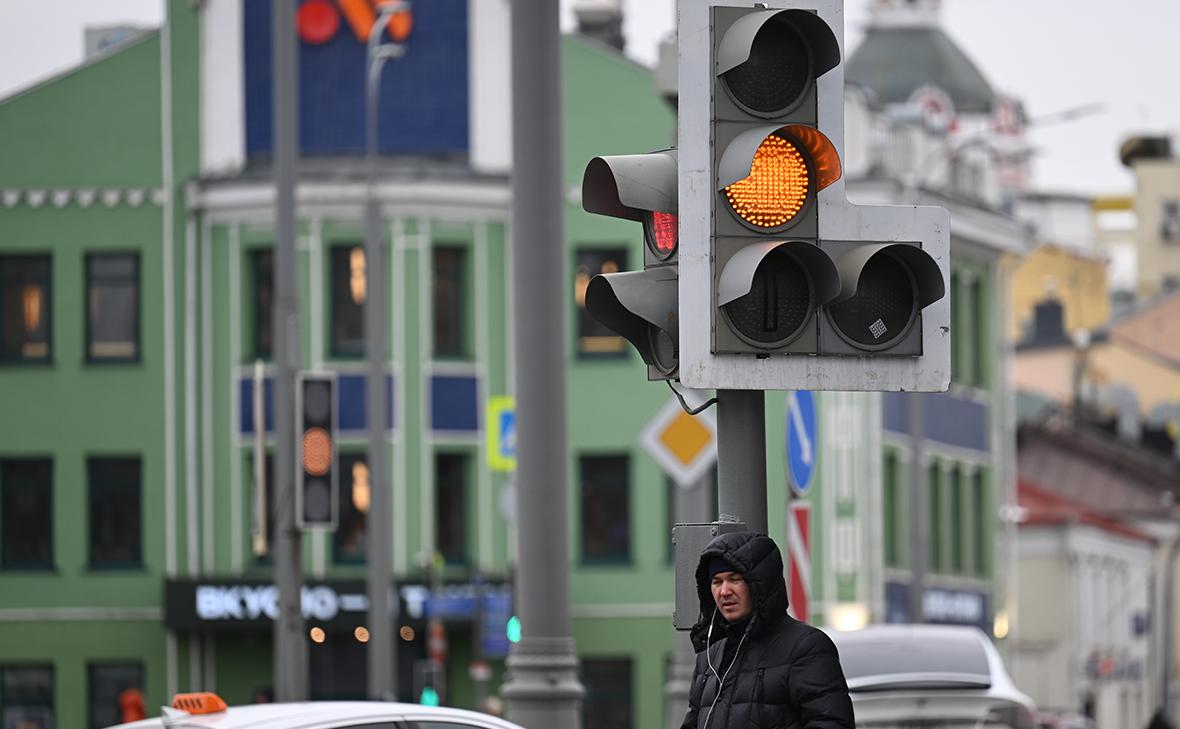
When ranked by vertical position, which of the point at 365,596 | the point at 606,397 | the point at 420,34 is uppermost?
the point at 420,34

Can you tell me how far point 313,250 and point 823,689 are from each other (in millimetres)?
38675

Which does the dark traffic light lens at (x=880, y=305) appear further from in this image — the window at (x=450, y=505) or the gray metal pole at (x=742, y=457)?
the window at (x=450, y=505)

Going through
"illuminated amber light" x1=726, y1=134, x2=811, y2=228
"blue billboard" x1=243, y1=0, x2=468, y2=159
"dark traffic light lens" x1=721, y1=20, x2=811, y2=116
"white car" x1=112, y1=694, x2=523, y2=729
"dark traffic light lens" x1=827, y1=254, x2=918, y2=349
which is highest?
"blue billboard" x1=243, y1=0, x2=468, y2=159

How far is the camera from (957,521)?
183 ft

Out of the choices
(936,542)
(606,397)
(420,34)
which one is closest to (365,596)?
(606,397)

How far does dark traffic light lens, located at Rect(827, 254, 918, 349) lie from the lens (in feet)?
28.8

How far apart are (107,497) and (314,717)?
36.0 metres

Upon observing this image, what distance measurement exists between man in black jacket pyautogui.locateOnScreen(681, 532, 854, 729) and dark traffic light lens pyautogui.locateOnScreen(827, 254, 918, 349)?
816mm

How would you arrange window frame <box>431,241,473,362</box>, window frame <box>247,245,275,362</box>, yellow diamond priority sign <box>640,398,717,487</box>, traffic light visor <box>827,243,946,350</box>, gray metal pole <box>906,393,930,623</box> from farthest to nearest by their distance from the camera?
window frame <box>247,245,275,362</box> → window frame <box>431,241,473,362</box> → gray metal pole <box>906,393,930,623</box> → yellow diamond priority sign <box>640,398,717,487</box> → traffic light visor <box>827,243,946,350</box>

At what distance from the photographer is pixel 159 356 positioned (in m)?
47.3

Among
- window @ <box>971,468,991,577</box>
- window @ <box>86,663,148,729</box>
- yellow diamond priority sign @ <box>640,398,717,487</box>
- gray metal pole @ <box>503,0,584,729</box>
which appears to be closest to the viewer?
gray metal pole @ <box>503,0,584,729</box>

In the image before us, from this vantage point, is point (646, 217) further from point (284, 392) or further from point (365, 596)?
point (365, 596)

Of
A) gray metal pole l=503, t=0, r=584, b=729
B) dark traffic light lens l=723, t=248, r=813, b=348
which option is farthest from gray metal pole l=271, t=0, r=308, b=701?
dark traffic light lens l=723, t=248, r=813, b=348

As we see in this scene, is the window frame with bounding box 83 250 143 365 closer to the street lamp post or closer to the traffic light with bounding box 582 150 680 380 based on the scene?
the street lamp post
